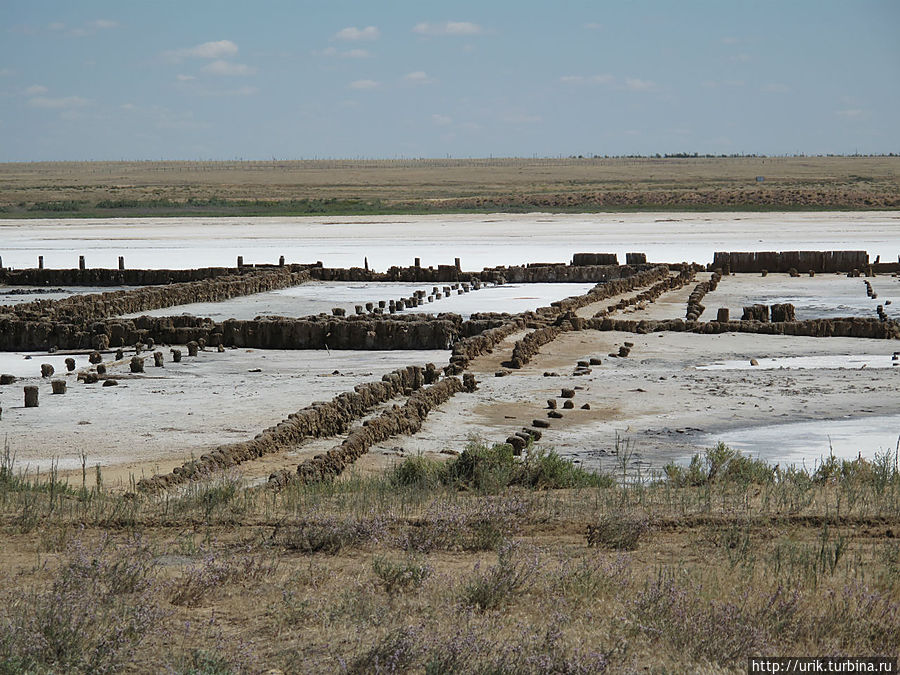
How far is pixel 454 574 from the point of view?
25.0ft

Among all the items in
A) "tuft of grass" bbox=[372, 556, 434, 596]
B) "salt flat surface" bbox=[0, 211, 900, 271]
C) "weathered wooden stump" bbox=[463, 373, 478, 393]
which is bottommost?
"weathered wooden stump" bbox=[463, 373, 478, 393]

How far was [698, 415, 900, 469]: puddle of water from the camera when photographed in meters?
12.5

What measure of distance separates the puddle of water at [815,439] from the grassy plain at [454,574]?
1.83m

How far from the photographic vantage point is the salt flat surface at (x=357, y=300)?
29.3m

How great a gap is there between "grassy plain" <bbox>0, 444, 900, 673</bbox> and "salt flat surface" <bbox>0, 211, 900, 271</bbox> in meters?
33.3

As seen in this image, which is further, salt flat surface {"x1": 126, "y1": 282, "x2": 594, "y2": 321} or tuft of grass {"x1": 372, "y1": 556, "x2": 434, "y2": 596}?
salt flat surface {"x1": 126, "y1": 282, "x2": 594, "y2": 321}

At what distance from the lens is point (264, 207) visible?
9962 centimetres

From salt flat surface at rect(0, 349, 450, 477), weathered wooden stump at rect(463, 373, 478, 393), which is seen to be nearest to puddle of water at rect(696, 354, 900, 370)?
weathered wooden stump at rect(463, 373, 478, 393)

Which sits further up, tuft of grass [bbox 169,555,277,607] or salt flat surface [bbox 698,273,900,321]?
salt flat surface [bbox 698,273,900,321]

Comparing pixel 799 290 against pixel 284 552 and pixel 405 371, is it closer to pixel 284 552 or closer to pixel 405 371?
pixel 405 371

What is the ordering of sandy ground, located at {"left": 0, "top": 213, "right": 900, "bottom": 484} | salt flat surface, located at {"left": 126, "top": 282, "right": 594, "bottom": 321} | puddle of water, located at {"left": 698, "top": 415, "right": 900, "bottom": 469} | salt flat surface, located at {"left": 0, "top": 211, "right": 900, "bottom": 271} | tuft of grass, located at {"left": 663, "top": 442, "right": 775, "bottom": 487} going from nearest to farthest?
tuft of grass, located at {"left": 663, "top": 442, "right": 775, "bottom": 487} < puddle of water, located at {"left": 698, "top": 415, "right": 900, "bottom": 469} < sandy ground, located at {"left": 0, "top": 213, "right": 900, "bottom": 484} < salt flat surface, located at {"left": 126, "top": 282, "right": 594, "bottom": 321} < salt flat surface, located at {"left": 0, "top": 211, "right": 900, "bottom": 271}

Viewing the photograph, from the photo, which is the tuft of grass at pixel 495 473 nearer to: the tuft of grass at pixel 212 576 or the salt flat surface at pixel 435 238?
the tuft of grass at pixel 212 576

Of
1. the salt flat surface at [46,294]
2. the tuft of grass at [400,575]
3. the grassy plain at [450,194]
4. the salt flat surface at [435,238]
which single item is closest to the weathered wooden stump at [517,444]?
the tuft of grass at [400,575]

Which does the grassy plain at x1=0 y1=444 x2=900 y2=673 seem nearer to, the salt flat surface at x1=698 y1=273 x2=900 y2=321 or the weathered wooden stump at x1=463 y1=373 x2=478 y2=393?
the weathered wooden stump at x1=463 y1=373 x2=478 y2=393
